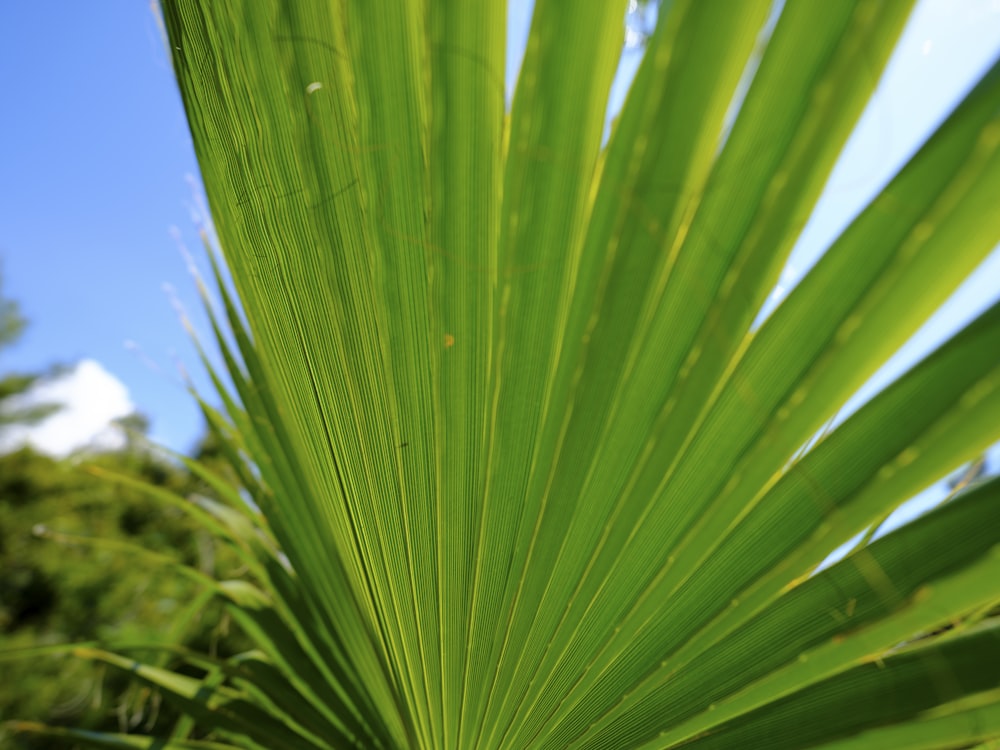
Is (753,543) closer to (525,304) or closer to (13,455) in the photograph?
(525,304)

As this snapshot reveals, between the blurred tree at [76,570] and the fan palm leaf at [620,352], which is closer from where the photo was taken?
the fan palm leaf at [620,352]

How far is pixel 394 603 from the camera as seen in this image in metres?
0.78

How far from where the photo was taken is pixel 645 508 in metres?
0.64

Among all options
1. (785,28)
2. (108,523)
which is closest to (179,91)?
(785,28)

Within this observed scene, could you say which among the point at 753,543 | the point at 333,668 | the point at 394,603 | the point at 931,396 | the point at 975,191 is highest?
the point at 975,191

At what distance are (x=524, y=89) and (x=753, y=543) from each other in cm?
50

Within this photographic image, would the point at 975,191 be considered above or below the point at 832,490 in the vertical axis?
above

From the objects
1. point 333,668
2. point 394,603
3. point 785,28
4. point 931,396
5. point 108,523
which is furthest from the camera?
point 108,523

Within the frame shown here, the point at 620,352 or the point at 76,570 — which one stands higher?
the point at 620,352

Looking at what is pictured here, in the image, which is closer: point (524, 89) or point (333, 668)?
point (524, 89)

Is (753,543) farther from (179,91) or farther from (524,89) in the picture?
(179,91)

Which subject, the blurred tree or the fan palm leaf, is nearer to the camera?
the fan palm leaf

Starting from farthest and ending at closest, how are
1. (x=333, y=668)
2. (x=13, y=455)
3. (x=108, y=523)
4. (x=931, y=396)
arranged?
(x=13, y=455) < (x=108, y=523) < (x=333, y=668) < (x=931, y=396)

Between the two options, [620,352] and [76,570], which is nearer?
[620,352]
